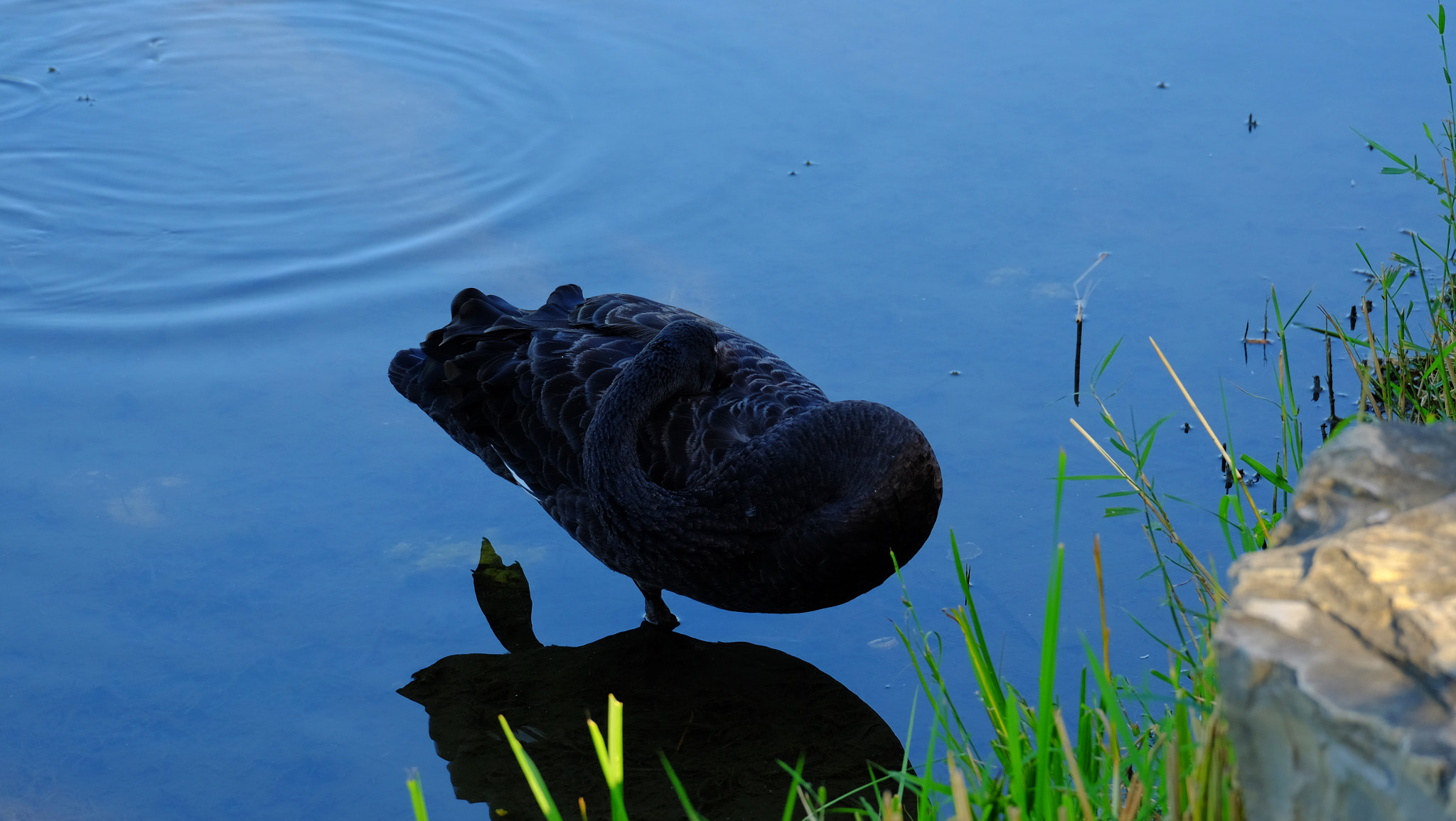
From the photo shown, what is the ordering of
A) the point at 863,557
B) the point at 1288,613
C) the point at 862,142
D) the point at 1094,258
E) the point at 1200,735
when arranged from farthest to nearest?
the point at 862,142 → the point at 1094,258 → the point at 863,557 → the point at 1200,735 → the point at 1288,613

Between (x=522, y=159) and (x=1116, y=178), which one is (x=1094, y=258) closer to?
(x=1116, y=178)

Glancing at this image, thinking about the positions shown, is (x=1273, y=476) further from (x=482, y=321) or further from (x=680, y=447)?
(x=482, y=321)

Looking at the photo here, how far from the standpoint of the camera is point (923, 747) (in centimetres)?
321

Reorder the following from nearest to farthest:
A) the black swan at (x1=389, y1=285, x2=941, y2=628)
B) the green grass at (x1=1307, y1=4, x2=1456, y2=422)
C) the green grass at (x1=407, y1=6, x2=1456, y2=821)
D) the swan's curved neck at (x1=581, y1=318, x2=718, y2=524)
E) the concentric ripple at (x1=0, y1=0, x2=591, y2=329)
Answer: the green grass at (x1=407, y1=6, x2=1456, y2=821) → the green grass at (x1=1307, y1=4, x2=1456, y2=422) → the black swan at (x1=389, y1=285, x2=941, y2=628) → the swan's curved neck at (x1=581, y1=318, x2=718, y2=524) → the concentric ripple at (x1=0, y1=0, x2=591, y2=329)

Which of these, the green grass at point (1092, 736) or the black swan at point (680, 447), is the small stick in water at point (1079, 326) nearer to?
the green grass at point (1092, 736)

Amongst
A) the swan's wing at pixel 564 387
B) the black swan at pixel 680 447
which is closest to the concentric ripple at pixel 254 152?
the swan's wing at pixel 564 387

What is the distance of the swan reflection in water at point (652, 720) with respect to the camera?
3.10m

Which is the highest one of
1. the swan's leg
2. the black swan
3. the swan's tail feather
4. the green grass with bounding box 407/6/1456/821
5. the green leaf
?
the swan's tail feather

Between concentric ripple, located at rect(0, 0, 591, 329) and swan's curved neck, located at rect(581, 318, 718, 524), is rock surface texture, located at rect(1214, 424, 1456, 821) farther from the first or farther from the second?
concentric ripple, located at rect(0, 0, 591, 329)

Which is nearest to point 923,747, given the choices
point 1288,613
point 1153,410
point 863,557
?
point 863,557

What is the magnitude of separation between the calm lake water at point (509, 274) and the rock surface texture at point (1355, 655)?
6.43 ft

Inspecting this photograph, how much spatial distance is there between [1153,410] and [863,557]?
1.48 metres

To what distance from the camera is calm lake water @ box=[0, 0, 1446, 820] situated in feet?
11.4

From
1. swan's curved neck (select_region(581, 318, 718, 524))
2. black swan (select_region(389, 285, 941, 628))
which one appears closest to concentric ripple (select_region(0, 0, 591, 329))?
black swan (select_region(389, 285, 941, 628))
